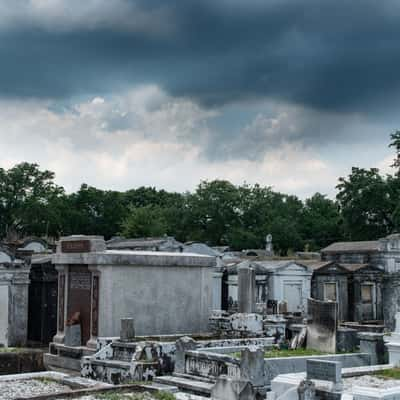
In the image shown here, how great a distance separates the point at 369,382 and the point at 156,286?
26.7ft

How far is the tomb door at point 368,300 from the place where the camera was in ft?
111

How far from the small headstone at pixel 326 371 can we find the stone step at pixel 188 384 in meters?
2.23

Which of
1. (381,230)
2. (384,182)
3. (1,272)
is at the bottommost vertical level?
(1,272)

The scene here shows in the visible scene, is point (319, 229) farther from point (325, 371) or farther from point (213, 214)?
point (325, 371)

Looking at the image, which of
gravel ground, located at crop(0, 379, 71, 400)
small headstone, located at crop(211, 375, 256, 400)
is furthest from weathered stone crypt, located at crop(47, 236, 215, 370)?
small headstone, located at crop(211, 375, 256, 400)

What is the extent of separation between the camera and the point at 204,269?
2097 centimetres

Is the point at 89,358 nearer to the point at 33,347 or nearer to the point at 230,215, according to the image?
the point at 33,347

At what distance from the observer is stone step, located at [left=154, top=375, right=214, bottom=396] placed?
1308cm

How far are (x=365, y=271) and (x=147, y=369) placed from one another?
21116mm

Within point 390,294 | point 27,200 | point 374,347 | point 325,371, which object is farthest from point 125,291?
point 27,200

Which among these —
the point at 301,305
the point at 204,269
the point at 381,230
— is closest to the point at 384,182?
the point at 381,230

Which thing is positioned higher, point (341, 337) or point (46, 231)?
point (46, 231)


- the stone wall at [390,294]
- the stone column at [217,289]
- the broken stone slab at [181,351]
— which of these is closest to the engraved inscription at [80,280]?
the broken stone slab at [181,351]

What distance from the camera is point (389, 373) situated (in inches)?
558
